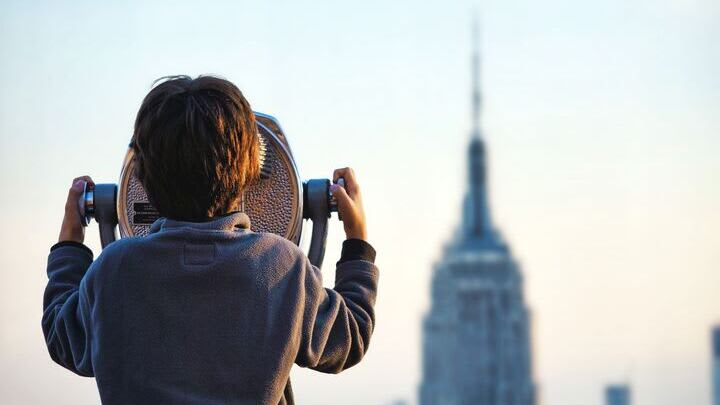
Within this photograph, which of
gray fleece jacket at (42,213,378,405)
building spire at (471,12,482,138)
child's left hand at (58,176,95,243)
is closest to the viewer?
gray fleece jacket at (42,213,378,405)

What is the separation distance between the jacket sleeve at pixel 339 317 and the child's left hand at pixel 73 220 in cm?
32

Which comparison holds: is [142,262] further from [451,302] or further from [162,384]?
[451,302]

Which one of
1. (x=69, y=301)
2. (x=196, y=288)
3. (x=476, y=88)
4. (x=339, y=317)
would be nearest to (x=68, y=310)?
(x=69, y=301)

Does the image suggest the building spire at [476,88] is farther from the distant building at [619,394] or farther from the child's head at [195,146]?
the child's head at [195,146]

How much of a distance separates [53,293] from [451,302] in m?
96.3

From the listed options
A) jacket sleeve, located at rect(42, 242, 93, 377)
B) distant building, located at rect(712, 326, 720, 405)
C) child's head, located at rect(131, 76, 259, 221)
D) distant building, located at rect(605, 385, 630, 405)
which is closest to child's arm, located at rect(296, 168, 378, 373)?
child's head, located at rect(131, 76, 259, 221)

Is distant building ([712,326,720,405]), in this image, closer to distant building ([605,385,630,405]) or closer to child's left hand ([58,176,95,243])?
distant building ([605,385,630,405])

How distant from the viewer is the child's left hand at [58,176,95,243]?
6.75ft

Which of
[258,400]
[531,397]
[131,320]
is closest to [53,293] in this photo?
[131,320]

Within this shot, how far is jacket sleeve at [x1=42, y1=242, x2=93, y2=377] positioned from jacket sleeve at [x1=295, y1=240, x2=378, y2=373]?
24 cm

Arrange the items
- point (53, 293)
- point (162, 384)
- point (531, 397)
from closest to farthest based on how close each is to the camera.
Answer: point (162, 384), point (53, 293), point (531, 397)

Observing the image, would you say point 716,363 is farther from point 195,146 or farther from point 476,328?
point 195,146

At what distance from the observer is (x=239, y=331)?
5.98ft

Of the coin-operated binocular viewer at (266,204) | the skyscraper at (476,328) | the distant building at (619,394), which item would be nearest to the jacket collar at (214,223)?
the coin-operated binocular viewer at (266,204)
